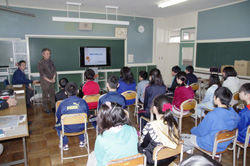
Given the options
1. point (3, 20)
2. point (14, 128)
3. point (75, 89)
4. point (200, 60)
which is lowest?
point (14, 128)

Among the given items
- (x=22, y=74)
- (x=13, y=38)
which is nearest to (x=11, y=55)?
(x=13, y=38)

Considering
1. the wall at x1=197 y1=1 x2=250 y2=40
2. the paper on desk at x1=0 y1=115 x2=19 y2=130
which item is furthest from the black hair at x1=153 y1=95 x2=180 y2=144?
the wall at x1=197 y1=1 x2=250 y2=40

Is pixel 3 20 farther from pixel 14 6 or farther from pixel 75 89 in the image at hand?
pixel 75 89

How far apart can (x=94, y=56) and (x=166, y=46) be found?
10.8 ft

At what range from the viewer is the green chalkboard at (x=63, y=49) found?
18.8 feet

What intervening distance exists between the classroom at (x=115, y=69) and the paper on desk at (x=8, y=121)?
0.09 ft

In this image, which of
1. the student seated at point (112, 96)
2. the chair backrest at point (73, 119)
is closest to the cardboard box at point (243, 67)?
the student seated at point (112, 96)

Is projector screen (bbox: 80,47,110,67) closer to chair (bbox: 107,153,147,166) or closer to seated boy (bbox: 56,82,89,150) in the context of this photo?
seated boy (bbox: 56,82,89,150)

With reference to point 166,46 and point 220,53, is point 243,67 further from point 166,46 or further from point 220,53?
point 166,46

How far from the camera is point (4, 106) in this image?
257 centimetres

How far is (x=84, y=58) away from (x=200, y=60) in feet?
13.3

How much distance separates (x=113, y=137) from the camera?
1.48m

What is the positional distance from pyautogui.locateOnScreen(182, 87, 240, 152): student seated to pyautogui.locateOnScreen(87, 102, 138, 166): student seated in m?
1.00

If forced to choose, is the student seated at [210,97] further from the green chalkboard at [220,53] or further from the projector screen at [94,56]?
the projector screen at [94,56]
